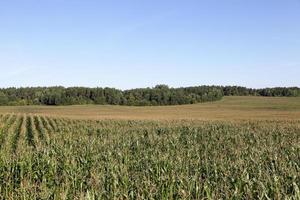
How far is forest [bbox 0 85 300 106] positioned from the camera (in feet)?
475

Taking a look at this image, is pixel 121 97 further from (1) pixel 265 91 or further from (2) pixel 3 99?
(1) pixel 265 91

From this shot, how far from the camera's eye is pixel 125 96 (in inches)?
5925

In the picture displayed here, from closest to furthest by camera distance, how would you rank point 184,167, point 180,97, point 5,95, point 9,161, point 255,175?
point 255,175 → point 184,167 → point 9,161 → point 180,97 → point 5,95

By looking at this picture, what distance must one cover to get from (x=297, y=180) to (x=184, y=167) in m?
3.71

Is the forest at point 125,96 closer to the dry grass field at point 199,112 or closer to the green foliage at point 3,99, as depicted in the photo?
the green foliage at point 3,99

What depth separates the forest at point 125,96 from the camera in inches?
5699

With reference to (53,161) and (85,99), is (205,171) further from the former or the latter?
(85,99)

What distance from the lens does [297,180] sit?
11.8 metres

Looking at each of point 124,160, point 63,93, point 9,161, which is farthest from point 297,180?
point 63,93

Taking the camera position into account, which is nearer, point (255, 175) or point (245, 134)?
point (255, 175)

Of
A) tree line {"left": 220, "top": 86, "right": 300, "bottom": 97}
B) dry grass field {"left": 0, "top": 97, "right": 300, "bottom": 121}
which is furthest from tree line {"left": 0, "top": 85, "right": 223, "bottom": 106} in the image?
dry grass field {"left": 0, "top": 97, "right": 300, "bottom": 121}

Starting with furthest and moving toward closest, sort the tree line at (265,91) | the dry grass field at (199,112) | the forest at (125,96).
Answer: the tree line at (265,91) < the forest at (125,96) < the dry grass field at (199,112)

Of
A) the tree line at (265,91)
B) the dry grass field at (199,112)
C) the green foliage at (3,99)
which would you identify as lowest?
the dry grass field at (199,112)

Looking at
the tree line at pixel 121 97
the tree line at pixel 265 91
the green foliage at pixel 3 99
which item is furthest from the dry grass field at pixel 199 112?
the green foliage at pixel 3 99
